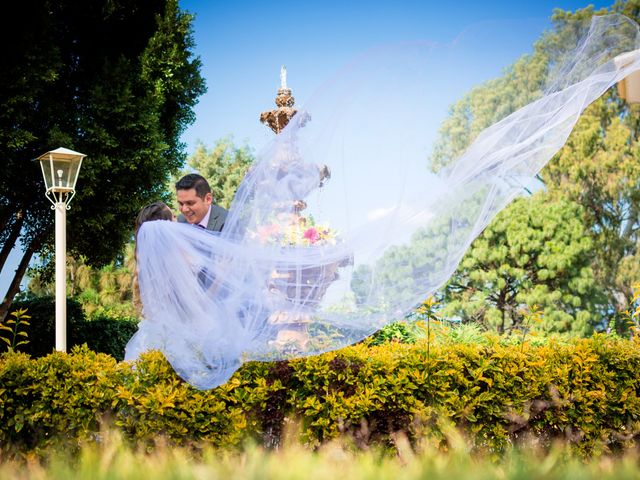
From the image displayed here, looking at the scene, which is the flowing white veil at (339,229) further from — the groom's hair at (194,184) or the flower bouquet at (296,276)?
the groom's hair at (194,184)

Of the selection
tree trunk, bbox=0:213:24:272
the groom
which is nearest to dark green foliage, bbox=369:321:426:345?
the groom

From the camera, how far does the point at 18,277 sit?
561 inches

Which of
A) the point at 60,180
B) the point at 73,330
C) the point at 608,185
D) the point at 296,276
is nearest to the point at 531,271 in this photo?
the point at 608,185

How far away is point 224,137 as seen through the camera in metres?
31.9

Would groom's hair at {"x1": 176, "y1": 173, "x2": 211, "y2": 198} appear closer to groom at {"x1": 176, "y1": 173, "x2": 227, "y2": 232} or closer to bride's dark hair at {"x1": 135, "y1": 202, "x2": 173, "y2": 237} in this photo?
groom at {"x1": 176, "y1": 173, "x2": 227, "y2": 232}

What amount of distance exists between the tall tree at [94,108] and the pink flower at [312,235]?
861 centimetres

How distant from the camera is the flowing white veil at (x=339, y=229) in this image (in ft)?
13.3

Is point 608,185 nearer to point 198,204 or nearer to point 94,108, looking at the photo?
point 94,108

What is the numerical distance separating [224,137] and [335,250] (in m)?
28.7

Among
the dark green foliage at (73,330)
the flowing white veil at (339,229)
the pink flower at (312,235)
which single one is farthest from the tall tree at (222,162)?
the flowing white veil at (339,229)

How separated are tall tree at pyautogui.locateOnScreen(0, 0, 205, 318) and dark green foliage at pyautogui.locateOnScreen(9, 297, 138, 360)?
106 centimetres

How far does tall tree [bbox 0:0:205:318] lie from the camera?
1241 centimetres

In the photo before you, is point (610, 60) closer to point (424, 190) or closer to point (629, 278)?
point (424, 190)

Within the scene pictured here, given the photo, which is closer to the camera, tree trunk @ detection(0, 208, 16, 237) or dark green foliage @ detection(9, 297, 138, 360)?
dark green foliage @ detection(9, 297, 138, 360)
